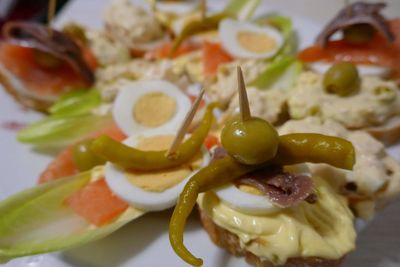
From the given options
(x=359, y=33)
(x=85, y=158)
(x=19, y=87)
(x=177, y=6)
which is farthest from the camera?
(x=177, y=6)

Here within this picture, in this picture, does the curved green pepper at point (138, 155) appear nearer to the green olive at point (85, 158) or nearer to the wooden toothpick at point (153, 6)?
the green olive at point (85, 158)

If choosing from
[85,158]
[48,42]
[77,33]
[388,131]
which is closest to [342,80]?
[388,131]

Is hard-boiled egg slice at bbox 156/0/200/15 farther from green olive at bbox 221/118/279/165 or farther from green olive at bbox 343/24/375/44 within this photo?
green olive at bbox 221/118/279/165

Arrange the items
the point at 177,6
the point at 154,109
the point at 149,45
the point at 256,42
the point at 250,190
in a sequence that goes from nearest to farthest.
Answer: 1. the point at 250,190
2. the point at 154,109
3. the point at 256,42
4. the point at 149,45
5. the point at 177,6

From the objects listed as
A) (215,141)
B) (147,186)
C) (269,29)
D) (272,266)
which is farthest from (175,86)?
(272,266)

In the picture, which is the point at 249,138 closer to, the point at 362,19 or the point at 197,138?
the point at 197,138

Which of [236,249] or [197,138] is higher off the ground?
[197,138]

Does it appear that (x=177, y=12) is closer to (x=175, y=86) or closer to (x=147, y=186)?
(x=175, y=86)

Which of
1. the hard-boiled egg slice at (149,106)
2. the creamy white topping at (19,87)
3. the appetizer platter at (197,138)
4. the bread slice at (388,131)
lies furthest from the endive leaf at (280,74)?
the creamy white topping at (19,87)

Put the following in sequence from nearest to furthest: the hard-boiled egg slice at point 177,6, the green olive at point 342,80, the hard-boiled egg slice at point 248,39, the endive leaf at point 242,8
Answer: the green olive at point 342,80 → the hard-boiled egg slice at point 248,39 → the endive leaf at point 242,8 → the hard-boiled egg slice at point 177,6
